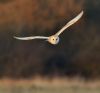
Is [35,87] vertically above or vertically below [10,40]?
below

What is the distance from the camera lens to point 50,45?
2.55 metres

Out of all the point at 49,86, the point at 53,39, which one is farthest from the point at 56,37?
the point at 49,86

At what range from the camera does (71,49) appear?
8.41ft

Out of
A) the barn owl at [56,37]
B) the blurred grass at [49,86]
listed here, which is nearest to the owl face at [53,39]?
the barn owl at [56,37]

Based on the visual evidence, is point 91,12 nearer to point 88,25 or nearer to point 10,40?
point 88,25

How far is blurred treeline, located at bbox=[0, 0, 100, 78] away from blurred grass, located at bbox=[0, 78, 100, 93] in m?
0.04

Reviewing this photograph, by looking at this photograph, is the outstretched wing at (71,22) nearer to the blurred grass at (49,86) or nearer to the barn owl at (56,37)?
the barn owl at (56,37)

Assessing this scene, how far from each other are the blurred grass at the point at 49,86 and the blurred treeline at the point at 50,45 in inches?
1.4

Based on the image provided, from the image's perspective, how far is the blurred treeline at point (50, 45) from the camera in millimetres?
2547

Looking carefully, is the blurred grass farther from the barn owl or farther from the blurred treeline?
the barn owl

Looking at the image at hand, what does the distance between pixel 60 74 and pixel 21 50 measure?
23 centimetres

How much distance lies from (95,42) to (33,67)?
34cm

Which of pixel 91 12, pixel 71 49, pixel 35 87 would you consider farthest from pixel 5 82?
pixel 91 12

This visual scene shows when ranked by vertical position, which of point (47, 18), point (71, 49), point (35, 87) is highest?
point (47, 18)
